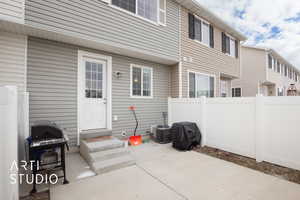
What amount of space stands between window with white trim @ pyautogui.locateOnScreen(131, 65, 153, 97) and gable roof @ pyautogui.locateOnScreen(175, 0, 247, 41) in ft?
10.7

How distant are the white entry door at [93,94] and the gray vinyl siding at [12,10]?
159cm

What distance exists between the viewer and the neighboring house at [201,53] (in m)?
5.96

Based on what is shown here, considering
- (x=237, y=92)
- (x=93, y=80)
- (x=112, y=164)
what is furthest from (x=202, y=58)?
(x=237, y=92)

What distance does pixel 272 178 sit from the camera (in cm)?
255

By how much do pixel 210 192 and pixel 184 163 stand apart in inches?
42.1

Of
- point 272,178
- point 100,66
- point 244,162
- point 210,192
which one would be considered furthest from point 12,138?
point 244,162

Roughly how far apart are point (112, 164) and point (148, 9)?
516cm

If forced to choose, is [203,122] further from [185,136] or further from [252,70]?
[252,70]

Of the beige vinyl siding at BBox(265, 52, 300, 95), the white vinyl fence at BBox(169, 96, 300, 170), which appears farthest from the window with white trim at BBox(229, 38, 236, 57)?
Answer: the white vinyl fence at BBox(169, 96, 300, 170)

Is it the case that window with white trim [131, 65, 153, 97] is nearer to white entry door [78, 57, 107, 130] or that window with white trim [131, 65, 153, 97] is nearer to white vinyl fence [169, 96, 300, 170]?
white entry door [78, 57, 107, 130]

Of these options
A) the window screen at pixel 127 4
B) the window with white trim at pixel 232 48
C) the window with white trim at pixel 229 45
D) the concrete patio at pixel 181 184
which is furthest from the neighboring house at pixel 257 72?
the window screen at pixel 127 4

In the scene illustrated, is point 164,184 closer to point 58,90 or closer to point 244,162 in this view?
point 244,162

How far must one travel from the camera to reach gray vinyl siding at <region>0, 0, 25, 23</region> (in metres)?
2.81

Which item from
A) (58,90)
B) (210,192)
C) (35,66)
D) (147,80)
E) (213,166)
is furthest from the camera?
(147,80)
